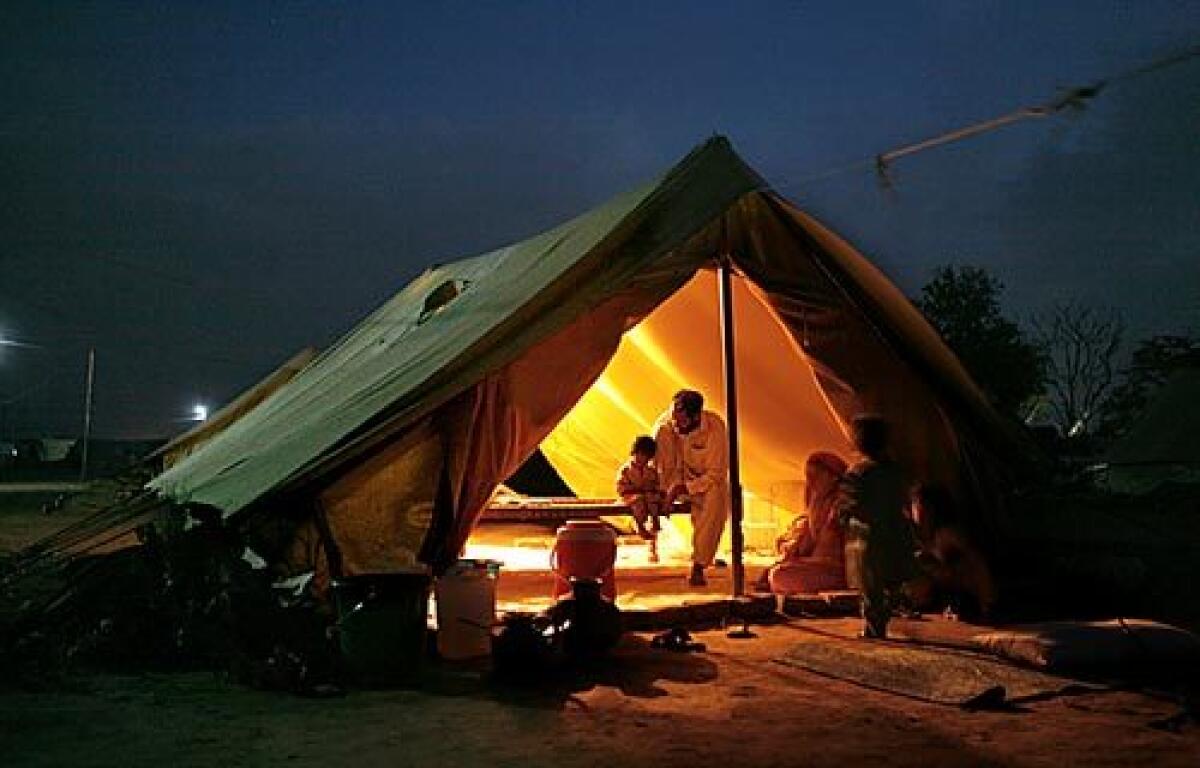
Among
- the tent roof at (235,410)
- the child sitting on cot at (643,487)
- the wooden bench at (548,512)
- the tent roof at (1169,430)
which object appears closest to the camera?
the child sitting on cot at (643,487)

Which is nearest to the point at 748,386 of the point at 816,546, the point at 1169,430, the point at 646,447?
the point at 646,447

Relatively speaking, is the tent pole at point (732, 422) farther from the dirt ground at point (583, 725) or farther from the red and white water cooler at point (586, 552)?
the dirt ground at point (583, 725)

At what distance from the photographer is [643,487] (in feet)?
30.2

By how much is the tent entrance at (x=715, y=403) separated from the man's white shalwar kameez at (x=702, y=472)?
15.8 inches

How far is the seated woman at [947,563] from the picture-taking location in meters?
Result: 6.32

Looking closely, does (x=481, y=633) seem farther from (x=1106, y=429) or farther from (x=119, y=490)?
(x=1106, y=429)

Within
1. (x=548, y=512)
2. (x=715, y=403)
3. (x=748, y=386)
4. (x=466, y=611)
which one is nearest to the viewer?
(x=466, y=611)

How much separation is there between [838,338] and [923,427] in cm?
80

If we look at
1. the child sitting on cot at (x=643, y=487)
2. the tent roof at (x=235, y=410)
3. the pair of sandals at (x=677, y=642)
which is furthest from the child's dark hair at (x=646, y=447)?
the tent roof at (x=235, y=410)

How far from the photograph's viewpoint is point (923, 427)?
7.00 m

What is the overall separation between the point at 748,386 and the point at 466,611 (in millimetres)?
3909

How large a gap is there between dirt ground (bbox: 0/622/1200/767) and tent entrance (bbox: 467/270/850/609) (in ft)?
9.83

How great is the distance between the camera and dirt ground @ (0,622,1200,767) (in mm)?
3764

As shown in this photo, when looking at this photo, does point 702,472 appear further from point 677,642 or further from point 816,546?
point 677,642
